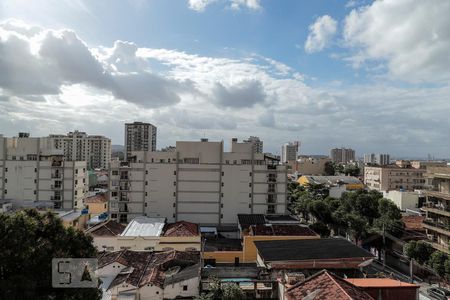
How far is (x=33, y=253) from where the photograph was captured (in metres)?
12.9

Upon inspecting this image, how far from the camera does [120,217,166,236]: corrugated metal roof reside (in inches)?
1363

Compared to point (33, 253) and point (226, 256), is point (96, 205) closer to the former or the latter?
point (226, 256)

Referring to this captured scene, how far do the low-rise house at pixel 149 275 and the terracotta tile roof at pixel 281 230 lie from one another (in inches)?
488

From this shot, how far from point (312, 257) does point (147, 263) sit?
11793mm

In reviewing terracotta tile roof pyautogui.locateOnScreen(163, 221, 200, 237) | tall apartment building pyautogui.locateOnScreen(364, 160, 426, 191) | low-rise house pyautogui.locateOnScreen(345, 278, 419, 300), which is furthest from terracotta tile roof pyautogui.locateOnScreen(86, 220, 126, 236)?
tall apartment building pyautogui.locateOnScreen(364, 160, 426, 191)

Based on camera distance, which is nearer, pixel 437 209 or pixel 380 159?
pixel 437 209

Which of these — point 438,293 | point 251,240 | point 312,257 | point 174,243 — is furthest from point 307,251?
point 174,243

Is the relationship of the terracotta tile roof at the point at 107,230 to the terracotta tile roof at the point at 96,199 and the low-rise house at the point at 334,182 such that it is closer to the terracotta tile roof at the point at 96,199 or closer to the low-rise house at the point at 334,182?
the terracotta tile roof at the point at 96,199

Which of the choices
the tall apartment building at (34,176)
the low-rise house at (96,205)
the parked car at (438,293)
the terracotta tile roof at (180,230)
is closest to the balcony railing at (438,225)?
the parked car at (438,293)

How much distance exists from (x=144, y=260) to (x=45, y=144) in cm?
3030

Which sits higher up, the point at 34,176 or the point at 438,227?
the point at 34,176

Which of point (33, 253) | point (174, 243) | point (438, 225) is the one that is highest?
point (33, 253)

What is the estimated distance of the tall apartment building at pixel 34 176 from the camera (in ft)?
151

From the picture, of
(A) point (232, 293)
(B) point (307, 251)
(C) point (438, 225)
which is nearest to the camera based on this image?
(A) point (232, 293)
